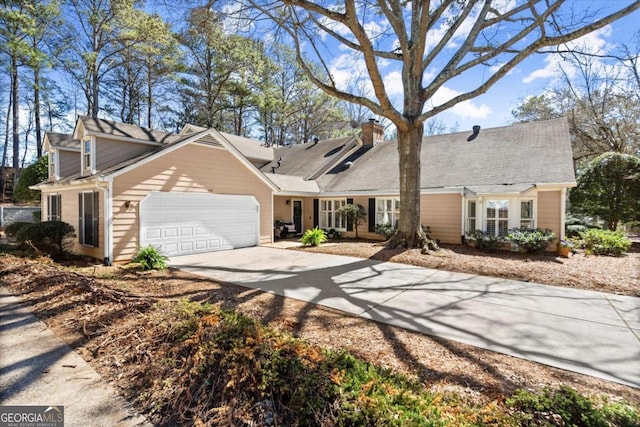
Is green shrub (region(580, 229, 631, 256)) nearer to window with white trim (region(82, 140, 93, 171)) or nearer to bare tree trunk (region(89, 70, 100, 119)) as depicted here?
window with white trim (region(82, 140, 93, 171))

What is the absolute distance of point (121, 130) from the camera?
11008 millimetres

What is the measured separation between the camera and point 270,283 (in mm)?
6918

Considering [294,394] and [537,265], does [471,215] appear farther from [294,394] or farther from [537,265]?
[294,394]

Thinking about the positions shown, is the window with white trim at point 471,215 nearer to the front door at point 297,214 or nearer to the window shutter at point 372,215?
the window shutter at point 372,215

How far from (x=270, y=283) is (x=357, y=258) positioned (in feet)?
13.1

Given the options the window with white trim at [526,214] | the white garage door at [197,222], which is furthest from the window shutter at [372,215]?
the window with white trim at [526,214]

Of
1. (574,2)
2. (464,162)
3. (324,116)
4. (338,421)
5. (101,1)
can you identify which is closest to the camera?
(338,421)

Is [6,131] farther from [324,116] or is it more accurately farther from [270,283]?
[270,283]

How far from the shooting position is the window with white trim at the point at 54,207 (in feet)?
38.6

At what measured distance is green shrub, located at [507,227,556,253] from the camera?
33.8ft

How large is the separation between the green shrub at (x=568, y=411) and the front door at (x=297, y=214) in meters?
14.8

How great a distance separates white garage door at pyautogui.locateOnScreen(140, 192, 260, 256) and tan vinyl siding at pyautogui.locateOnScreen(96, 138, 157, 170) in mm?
2042

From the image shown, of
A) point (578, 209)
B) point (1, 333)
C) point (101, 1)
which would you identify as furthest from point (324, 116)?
point (1, 333)

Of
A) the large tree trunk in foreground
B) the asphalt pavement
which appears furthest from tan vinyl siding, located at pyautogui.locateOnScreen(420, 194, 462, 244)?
the asphalt pavement
